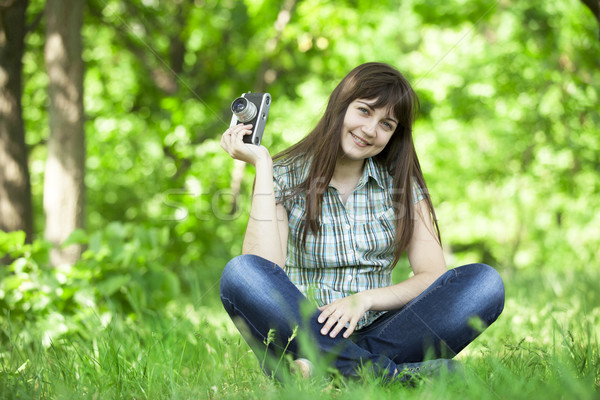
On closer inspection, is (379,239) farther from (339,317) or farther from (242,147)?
(242,147)

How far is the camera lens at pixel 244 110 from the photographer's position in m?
1.75

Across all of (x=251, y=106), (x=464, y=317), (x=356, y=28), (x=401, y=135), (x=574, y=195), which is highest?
(x=356, y=28)

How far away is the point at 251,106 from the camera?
1.77m

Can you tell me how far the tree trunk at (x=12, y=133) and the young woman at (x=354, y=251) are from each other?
1831 millimetres

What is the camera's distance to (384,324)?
1.51 metres

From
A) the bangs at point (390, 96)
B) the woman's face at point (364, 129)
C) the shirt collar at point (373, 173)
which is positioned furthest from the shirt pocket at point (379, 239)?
the bangs at point (390, 96)

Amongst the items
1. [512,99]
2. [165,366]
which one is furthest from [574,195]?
[165,366]

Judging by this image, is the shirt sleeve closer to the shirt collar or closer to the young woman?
the young woman

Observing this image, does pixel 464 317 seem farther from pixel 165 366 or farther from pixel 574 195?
pixel 574 195

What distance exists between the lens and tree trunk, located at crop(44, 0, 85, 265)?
2.76 m

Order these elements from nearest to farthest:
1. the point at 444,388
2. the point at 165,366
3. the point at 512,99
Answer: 1. the point at 444,388
2. the point at 165,366
3. the point at 512,99

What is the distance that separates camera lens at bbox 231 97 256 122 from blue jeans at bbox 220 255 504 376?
1.72 feet

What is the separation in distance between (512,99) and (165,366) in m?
5.28

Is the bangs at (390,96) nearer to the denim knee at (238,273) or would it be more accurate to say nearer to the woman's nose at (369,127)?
the woman's nose at (369,127)
